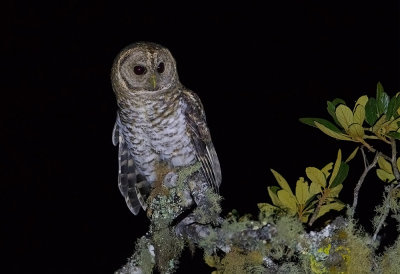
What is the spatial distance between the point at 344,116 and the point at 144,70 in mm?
1028

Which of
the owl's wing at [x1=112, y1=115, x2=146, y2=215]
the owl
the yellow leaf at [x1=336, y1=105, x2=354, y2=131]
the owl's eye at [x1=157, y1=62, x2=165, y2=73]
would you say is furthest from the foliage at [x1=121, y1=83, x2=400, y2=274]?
the owl's wing at [x1=112, y1=115, x2=146, y2=215]

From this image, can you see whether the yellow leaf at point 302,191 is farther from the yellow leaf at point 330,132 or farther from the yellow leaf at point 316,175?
the yellow leaf at point 330,132

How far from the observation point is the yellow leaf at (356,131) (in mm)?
1345

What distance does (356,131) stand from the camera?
1353 millimetres

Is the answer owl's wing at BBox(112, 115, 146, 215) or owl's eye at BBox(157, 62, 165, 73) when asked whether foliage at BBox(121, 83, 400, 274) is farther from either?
owl's wing at BBox(112, 115, 146, 215)

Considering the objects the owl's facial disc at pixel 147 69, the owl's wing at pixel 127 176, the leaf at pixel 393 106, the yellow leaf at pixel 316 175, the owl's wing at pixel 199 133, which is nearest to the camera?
the leaf at pixel 393 106

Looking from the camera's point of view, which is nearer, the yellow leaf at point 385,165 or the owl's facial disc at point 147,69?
the yellow leaf at point 385,165

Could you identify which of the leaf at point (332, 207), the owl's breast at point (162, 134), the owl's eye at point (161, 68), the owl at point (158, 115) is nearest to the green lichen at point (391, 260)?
the leaf at point (332, 207)

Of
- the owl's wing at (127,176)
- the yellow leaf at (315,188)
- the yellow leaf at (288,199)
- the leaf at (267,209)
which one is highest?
the yellow leaf at (315,188)

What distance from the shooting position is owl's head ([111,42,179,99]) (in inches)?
84.2

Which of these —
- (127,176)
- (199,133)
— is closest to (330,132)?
(199,133)

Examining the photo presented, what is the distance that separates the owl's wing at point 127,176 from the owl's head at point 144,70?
0.27m

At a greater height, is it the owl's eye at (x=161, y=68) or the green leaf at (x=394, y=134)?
the owl's eye at (x=161, y=68)

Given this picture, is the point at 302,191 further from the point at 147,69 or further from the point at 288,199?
the point at 147,69
